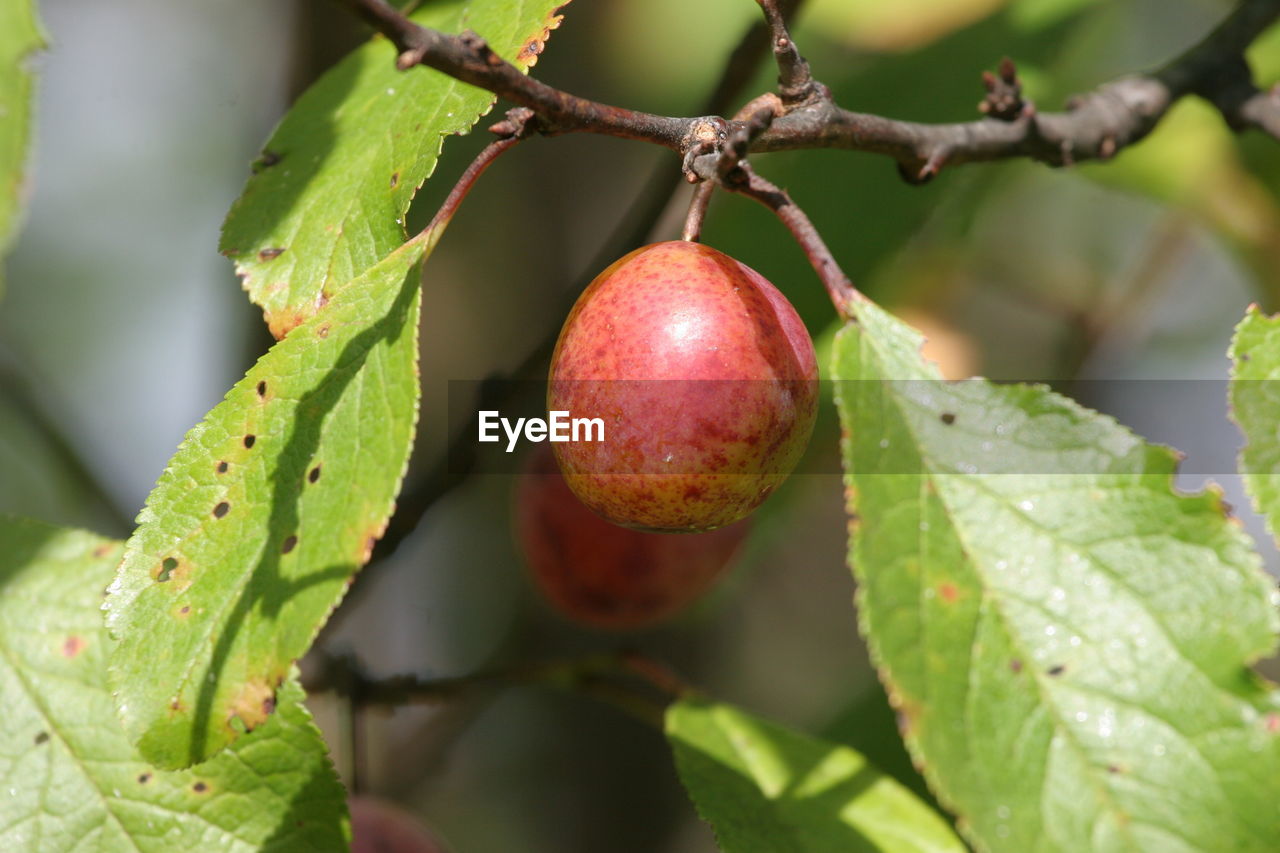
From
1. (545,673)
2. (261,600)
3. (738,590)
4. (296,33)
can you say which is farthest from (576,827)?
(261,600)

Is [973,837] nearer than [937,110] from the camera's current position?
Yes

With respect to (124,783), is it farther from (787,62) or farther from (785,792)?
(787,62)

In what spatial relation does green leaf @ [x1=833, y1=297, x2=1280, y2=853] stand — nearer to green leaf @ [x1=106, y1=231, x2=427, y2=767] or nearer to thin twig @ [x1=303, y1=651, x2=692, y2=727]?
green leaf @ [x1=106, y1=231, x2=427, y2=767]

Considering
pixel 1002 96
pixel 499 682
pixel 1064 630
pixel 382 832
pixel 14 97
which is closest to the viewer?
pixel 14 97

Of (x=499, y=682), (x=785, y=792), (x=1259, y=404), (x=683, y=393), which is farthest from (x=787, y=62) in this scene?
(x=499, y=682)

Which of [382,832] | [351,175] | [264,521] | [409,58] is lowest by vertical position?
[382,832]

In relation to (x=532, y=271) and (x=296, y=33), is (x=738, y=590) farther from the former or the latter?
(x=296, y=33)

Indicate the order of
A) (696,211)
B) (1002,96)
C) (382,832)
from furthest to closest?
(382,832), (1002,96), (696,211)
